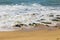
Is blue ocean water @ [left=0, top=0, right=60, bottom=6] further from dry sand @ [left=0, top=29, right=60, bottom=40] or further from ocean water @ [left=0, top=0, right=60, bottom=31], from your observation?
dry sand @ [left=0, top=29, right=60, bottom=40]

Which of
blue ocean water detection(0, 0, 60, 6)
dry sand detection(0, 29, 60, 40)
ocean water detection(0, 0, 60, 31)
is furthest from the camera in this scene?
blue ocean water detection(0, 0, 60, 6)

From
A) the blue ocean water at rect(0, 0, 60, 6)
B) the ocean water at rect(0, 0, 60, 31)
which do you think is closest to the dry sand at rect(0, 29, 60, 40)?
the ocean water at rect(0, 0, 60, 31)

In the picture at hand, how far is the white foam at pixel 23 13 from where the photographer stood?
109cm

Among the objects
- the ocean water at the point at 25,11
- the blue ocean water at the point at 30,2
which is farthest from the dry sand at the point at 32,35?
the blue ocean water at the point at 30,2

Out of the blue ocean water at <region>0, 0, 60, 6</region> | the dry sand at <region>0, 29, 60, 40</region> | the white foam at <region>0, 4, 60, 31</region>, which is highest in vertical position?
the blue ocean water at <region>0, 0, 60, 6</region>

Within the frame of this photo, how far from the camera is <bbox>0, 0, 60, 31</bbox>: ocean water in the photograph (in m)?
1.08

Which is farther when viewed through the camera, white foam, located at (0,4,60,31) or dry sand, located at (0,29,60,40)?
white foam, located at (0,4,60,31)

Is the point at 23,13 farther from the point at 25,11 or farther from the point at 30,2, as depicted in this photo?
the point at 30,2

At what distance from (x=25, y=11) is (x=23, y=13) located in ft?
0.10

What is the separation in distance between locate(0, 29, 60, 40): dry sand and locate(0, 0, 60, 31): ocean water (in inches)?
2.3

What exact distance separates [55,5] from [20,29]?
0.42 metres

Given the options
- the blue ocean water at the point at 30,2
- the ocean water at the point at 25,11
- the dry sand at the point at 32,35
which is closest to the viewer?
the dry sand at the point at 32,35

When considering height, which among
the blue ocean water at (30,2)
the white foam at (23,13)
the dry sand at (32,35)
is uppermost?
→ the blue ocean water at (30,2)

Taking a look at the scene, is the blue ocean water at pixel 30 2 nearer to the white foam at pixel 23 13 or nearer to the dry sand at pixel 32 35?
the white foam at pixel 23 13
